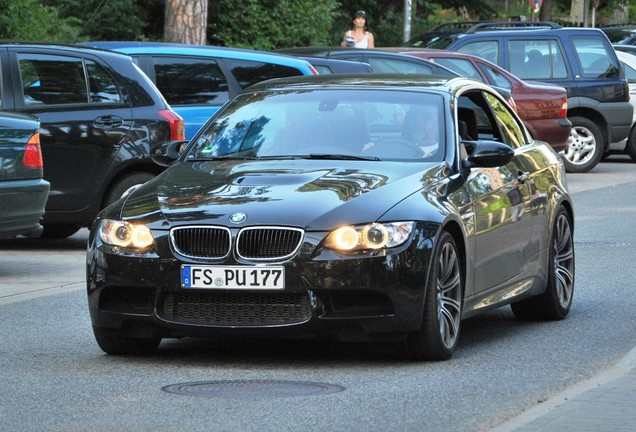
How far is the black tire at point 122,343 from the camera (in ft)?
27.7

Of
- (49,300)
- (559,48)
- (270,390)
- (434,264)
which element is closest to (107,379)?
(270,390)

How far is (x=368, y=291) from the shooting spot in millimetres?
7938

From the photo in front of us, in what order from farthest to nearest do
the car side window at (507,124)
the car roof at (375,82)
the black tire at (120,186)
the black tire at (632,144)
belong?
the black tire at (632,144) → the black tire at (120,186) → the car side window at (507,124) → the car roof at (375,82)

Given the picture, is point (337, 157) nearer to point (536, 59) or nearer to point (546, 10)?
point (536, 59)

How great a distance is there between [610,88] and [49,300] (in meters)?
15.4

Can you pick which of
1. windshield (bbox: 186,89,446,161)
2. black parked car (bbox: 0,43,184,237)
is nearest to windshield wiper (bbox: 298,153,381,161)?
windshield (bbox: 186,89,446,161)

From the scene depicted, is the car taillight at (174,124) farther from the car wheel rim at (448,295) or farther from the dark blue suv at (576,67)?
the dark blue suv at (576,67)

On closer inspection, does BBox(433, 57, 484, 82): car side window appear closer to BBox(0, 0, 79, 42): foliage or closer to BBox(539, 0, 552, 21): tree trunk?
BBox(0, 0, 79, 42): foliage

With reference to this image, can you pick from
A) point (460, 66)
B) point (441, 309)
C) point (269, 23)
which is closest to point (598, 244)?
point (441, 309)

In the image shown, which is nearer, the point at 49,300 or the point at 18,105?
the point at 49,300

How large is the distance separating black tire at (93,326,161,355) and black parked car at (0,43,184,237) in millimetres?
5676

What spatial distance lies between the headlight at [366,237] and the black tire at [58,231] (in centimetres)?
770

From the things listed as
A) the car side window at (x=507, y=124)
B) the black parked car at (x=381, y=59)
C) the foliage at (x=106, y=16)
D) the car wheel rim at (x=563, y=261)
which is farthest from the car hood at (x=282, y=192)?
the foliage at (x=106, y=16)

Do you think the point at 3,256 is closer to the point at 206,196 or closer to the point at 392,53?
the point at 206,196
